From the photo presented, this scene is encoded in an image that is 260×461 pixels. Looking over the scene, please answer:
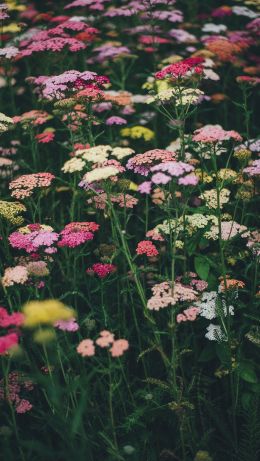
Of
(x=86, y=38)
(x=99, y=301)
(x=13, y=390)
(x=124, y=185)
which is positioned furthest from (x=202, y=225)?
(x=86, y=38)

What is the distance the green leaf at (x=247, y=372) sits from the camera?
9.50 ft

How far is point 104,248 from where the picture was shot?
3.14 meters

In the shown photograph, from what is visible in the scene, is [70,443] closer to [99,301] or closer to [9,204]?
[99,301]

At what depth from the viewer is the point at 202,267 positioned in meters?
3.26

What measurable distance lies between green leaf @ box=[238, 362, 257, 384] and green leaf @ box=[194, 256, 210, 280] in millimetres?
659

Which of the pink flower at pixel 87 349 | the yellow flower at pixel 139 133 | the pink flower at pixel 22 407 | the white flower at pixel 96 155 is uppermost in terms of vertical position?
the white flower at pixel 96 155

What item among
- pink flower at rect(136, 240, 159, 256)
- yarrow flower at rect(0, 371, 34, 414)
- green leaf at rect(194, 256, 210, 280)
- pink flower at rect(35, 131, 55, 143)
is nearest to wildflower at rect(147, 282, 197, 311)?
pink flower at rect(136, 240, 159, 256)

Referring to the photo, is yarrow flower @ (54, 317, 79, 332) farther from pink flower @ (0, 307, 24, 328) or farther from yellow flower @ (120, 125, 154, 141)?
yellow flower @ (120, 125, 154, 141)

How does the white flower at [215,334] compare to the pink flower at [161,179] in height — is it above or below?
below

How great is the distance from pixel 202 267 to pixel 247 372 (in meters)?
0.80

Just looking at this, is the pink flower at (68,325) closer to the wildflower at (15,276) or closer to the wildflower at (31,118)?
the wildflower at (15,276)

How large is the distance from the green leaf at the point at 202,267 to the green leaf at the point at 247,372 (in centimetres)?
66

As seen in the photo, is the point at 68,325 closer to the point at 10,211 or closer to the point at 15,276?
the point at 15,276

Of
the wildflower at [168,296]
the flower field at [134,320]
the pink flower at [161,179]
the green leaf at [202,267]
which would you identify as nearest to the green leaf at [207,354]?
the flower field at [134,320]
